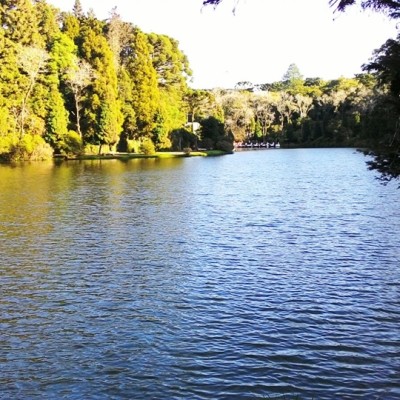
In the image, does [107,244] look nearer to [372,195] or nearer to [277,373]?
[277,373]

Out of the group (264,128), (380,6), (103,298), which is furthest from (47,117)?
(264,128)

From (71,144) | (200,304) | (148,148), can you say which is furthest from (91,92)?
(200,304)

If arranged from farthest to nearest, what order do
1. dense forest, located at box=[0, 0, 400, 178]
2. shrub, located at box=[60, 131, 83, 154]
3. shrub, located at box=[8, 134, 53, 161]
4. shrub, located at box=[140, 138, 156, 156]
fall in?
shrub, located at box=[140, 138, 156, 156]
shrub, located at box=[60, 131, 83, 154]
dense forest, located at box=[0, 0, 400, 178]
shrub, located at box=[8, 134, 53, 161]

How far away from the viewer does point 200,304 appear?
11.1m

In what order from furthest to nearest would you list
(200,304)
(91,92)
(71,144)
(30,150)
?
(91,92) → (71,144) → (30,150) → (200,304)

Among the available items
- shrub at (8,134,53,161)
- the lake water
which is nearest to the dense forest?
shrub at (8,134,53,161)

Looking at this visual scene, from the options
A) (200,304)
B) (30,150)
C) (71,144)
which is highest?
(71,144)

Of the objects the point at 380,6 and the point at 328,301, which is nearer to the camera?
the point at 380,6

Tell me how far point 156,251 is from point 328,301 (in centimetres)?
667

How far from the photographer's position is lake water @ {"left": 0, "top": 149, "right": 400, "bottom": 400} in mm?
7719

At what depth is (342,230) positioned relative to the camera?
18.9 meters

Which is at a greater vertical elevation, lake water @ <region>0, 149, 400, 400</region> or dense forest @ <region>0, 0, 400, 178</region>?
dense forest @ <region>0, 0, 400, 178</region>

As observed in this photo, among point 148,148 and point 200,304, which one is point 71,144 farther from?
point 200,304

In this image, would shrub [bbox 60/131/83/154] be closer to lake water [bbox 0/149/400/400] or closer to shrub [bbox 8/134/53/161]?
shrub [bbox 8/134/53/161]
